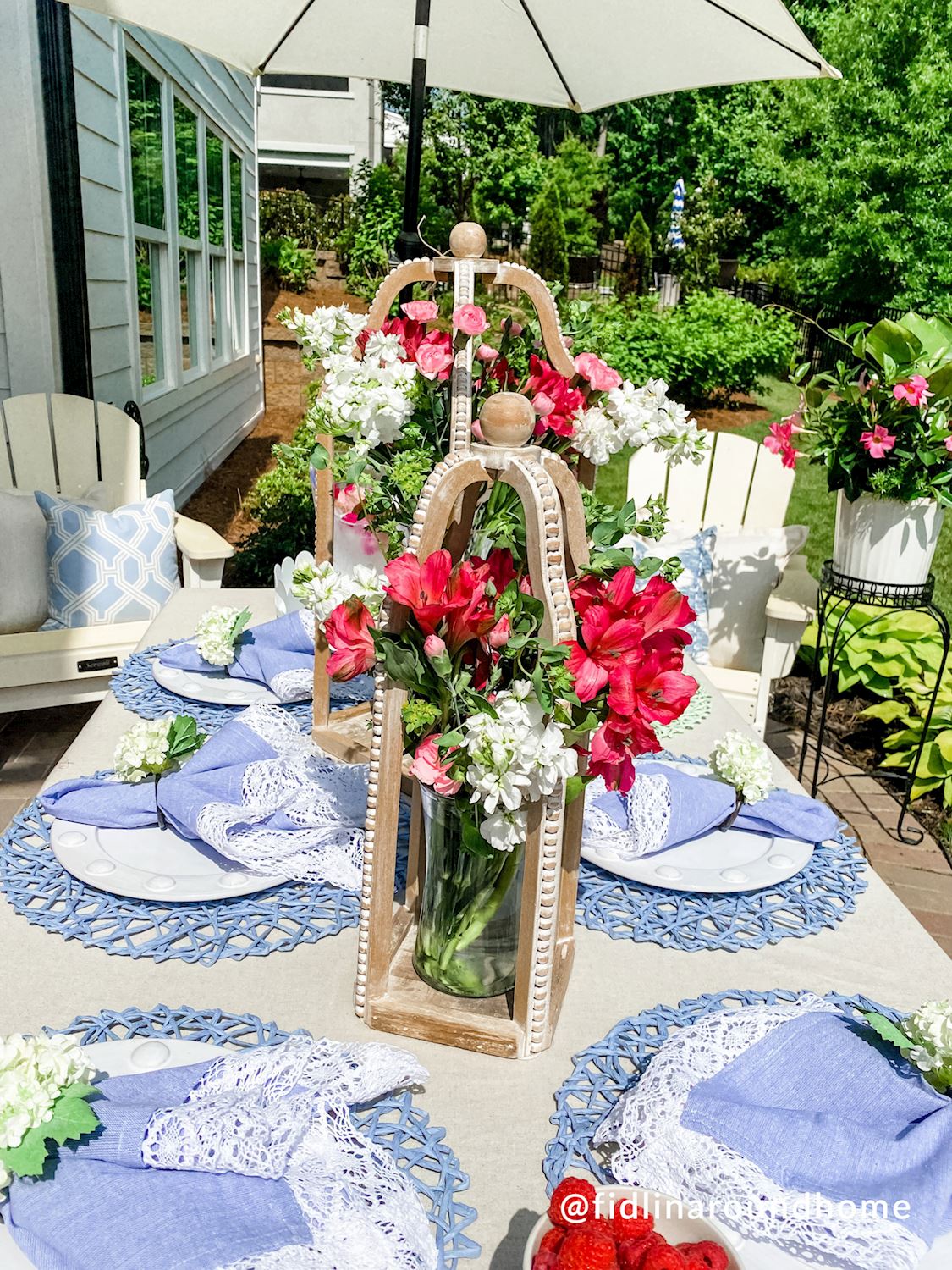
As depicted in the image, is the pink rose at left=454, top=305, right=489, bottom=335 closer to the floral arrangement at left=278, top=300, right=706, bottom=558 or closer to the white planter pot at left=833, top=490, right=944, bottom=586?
the floral arrangement at left=278, top=300, right=706, bottom=558

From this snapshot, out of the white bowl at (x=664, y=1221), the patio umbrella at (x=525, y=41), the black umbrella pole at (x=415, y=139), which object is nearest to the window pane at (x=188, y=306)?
the patio umbrella at (x=525, y=41)

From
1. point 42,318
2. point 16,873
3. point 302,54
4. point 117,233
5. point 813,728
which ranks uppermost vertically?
point 302,54

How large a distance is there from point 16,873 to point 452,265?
3.13ft

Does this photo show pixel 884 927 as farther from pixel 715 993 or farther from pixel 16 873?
pixel 16 873

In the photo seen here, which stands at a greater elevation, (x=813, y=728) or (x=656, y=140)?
(x=656, y=140)

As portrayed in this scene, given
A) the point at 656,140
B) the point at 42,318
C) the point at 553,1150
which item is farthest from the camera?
the point at 656,140

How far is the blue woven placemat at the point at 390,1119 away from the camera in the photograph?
2.68 feet

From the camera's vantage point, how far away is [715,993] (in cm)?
112

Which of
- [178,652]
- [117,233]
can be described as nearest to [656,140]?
[117,233]

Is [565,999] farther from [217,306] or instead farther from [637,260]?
[637,260]

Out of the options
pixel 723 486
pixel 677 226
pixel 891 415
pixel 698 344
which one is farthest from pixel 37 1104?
pixel 677 226

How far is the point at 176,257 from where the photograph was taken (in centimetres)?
637

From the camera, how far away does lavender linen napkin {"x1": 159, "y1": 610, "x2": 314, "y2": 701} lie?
1.81 m

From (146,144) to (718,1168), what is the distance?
6095mm
